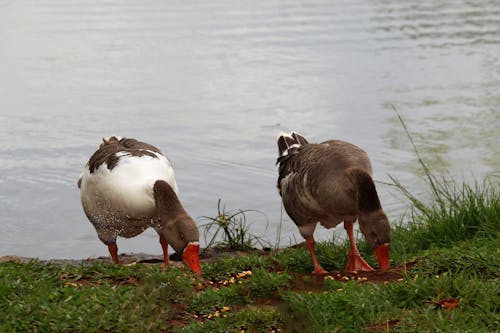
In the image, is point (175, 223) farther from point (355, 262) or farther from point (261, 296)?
point (355, 262)

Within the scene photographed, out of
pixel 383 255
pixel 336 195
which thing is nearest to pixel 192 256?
pixel 336 195

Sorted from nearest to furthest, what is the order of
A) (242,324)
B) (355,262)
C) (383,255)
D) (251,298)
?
(242,324) < (251,298) < (383,255) < (355,262)

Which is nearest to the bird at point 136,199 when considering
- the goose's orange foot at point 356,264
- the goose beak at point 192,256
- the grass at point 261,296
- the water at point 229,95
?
the goose beak at point 192,256

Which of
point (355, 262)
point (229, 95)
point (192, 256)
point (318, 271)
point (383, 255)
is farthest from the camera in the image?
point (229, 95)

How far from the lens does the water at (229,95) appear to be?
11.1m

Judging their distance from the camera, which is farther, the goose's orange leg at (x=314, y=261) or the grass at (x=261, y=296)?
the goose's orange leg at (x=314, y=261)

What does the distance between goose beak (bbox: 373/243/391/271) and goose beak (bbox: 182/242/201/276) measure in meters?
1.43

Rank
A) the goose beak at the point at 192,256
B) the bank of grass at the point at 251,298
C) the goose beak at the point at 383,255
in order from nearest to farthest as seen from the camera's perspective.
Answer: the bank of grass at the point at 251,298 → the goose beak at the point at 383,255 → the goose beak at the point at 192,256

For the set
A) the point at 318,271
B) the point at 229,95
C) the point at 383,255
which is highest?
the point at 229,95

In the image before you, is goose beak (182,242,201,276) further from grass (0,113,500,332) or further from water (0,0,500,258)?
water (0,0,500,258)

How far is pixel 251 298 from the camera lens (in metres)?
6.64

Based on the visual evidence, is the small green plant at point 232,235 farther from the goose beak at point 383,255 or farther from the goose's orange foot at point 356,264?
the goose beak at point 383,255

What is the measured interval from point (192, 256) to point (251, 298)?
1058 millimetres

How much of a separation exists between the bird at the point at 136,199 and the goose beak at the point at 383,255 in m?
1.44
